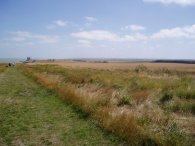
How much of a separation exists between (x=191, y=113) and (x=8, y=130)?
6481 mm

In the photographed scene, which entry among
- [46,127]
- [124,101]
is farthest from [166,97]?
[46,127]

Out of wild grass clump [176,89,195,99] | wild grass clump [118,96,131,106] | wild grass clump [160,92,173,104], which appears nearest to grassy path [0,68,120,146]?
wild grass clump [118,96,131,106]

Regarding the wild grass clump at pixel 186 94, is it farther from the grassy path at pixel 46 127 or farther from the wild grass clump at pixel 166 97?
the grassy path at pixel 46 127

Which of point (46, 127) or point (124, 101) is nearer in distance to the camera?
point (46, 127)

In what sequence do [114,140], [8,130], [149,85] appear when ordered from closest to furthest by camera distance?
[114,140], [8,130], [149,85]

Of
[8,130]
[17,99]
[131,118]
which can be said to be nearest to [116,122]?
[131,118]

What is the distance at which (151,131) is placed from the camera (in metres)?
8.48

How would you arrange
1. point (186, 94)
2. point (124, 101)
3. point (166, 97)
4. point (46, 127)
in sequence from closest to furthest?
point (46, 127), point (124, 101), point (166, 97), point (186, 94)

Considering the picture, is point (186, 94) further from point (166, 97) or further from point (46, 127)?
point (46, 127)

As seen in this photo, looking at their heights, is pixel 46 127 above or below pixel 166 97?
below

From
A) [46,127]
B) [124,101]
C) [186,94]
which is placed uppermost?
[186,94]

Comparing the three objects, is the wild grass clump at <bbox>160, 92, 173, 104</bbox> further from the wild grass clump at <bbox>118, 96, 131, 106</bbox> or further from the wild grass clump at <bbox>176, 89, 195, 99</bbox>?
the wild grass clump at <bbox>118, 96, 131, 106</bbox>

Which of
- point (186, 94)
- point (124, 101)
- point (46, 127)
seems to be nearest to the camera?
point (46, 127)

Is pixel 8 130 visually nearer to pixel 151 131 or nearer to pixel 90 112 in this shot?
pixel 90 112
